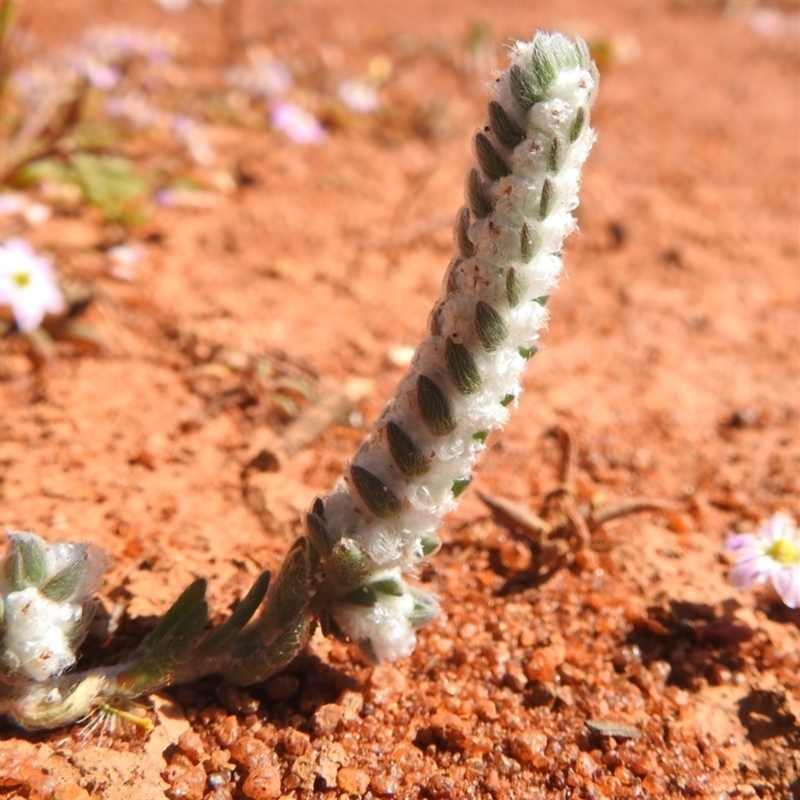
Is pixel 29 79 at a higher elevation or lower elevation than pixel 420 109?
lower

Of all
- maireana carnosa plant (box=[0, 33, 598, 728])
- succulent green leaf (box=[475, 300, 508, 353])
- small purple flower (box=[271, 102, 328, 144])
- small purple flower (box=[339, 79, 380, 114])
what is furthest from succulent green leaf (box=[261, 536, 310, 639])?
small purple flower (box=[339, 79, 380, 114])

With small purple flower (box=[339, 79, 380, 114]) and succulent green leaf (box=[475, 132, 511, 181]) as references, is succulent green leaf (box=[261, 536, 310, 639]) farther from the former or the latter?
small purple flower (box=[339, 79, 380, 114])

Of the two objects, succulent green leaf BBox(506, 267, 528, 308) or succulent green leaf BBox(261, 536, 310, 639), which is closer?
succulent green leaf BBox(506, 267, 528, 308)

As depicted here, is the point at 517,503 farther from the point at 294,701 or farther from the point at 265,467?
the point at 294,701

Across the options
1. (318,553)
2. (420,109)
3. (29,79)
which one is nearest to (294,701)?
(318,553)

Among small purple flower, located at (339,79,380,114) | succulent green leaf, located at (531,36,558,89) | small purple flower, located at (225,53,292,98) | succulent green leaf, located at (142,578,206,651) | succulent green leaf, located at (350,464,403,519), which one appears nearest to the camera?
succulent green leaf, located at (531,36,558,89)

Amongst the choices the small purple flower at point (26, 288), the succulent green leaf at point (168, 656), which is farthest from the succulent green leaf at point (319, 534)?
the small purple flower at point (26, 288)

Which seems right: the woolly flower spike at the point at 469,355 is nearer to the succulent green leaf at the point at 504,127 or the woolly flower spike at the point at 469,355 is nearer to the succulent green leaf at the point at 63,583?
the succulent green leaf at the point at 504,127
